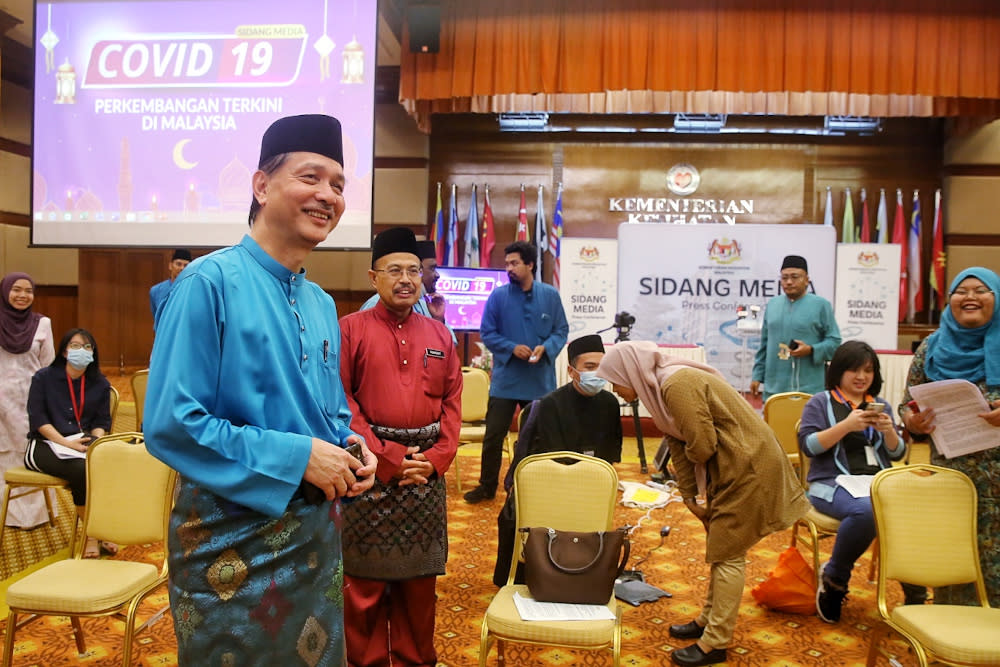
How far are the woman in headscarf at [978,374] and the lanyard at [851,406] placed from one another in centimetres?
35

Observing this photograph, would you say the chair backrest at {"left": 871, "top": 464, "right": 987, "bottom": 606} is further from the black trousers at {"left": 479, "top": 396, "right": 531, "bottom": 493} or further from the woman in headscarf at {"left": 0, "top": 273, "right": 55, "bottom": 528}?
the woman in headscarf at {"left": 0, "top": 273, "right": 55, "bottom": 528}

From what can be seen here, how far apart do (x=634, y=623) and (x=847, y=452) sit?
4.05 ft

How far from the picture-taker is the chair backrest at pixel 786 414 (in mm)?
4188

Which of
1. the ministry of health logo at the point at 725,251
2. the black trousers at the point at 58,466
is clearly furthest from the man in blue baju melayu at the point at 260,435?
the ministry of health logo at the point at 725,251

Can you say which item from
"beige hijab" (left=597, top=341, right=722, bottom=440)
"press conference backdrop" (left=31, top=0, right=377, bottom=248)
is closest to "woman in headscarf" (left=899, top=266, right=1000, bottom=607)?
"beige hijab" (left=597, top=341, right=722, bottom=440)

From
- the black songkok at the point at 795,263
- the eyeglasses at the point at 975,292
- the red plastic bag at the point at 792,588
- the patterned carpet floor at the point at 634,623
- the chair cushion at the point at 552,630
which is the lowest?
the patterned carpet floor at the point at 634,623

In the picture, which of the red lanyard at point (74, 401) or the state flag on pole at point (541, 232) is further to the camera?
the state flag on pole at point (541, 232)

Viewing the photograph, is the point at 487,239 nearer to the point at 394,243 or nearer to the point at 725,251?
the point at 725,251

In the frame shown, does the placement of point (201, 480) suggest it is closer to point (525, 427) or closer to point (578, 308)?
point (525, 427)

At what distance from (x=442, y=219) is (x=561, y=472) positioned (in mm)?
6382

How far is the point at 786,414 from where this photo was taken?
4211 mm

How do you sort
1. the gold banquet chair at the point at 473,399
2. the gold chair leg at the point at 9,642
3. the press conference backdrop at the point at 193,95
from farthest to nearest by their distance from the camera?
the gold banquet chair at the point at 473,399 → the press conference backdrop at the point at 193,95 → the gold chair leg at the point at 9,642

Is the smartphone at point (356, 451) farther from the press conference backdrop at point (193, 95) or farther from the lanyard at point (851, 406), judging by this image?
the press conference backdrop at point (193, 95)

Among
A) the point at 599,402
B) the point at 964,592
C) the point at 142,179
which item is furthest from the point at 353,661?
the point at 142,179
